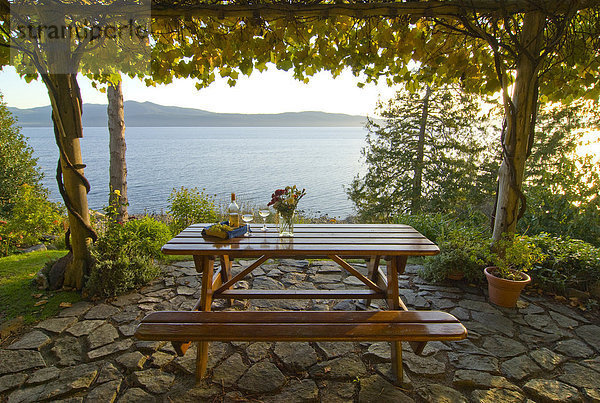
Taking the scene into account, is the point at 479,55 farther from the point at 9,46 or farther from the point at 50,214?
the point at 50,214

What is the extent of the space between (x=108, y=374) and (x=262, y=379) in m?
1.04

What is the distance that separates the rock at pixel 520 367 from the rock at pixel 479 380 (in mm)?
98

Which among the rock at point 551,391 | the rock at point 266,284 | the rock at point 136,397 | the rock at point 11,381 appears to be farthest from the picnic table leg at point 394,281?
the rock at point 11,381

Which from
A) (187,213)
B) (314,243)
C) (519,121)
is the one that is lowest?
(187,213)

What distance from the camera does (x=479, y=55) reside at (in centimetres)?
335

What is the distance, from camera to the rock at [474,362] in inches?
90.7

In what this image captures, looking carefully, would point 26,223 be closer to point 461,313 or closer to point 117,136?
point 117,136

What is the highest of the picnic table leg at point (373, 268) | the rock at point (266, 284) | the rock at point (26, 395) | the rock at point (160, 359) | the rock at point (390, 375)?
the picnic table leg at point (373, 268)

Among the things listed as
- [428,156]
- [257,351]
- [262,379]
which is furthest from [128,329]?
[428,156]

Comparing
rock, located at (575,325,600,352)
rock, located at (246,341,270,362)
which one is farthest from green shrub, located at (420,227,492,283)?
rock, located at (246,341,270,362)

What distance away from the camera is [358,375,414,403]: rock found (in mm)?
2012

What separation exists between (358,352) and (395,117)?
8.86 meters

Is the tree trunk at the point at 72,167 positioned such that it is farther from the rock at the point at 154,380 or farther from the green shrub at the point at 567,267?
the green shrub at the point at 567,267

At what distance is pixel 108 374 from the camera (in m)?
2.21
